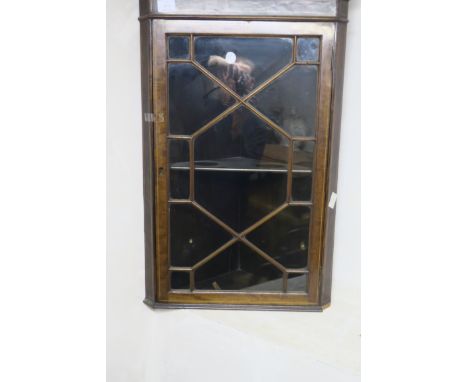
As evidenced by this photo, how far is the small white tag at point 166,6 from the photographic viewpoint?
1.21m

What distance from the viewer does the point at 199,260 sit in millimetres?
1355

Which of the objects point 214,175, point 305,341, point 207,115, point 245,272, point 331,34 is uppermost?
point 331,34

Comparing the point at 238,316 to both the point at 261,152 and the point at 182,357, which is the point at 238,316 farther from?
the point at 261,152

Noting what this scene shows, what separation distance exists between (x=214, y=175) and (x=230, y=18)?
50 cm

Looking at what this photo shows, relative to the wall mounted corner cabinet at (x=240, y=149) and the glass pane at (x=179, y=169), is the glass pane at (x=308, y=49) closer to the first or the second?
the wall mounted corner cabinet at (x=240, y=149)

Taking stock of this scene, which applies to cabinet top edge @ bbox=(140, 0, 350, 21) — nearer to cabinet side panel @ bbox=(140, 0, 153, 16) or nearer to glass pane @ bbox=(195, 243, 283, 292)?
cabinet side panel @ bbox=(140, 0, 153, 16)

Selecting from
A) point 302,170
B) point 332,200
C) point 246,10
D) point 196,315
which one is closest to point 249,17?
point 246,10

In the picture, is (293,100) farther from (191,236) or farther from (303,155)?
(191,236)

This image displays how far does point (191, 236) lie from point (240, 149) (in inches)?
13.6

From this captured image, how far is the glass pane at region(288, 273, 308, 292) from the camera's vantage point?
4.43 feet

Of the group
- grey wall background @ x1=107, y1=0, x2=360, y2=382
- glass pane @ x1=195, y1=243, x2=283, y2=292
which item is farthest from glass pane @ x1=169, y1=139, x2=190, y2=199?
glass pane @ x1=195, y1=243, x2=283, y2=292

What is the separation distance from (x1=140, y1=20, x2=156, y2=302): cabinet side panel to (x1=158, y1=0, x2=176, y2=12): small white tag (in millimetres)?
59

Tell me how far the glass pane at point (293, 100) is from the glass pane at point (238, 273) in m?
0.46

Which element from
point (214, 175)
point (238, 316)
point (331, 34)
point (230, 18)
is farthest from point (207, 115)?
point (238, 316)
